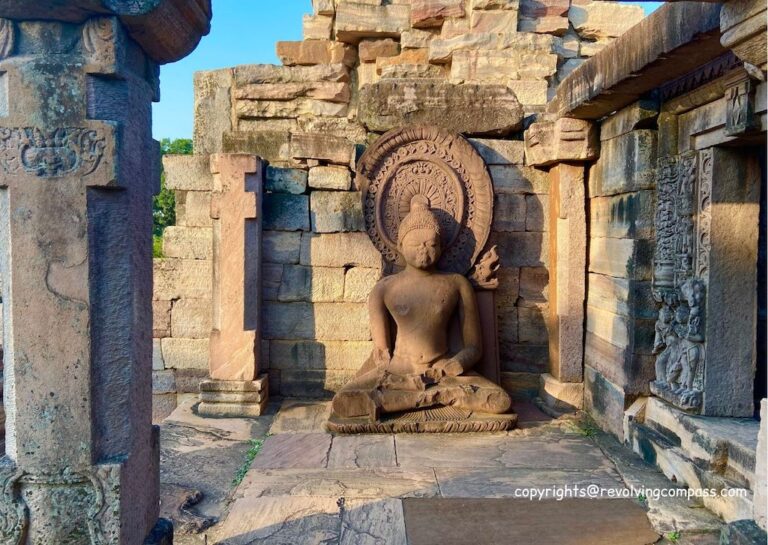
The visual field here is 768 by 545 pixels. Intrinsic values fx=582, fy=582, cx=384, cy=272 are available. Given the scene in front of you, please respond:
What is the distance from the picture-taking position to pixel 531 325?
5633 millimetres

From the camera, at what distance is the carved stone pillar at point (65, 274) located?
7.02 feet

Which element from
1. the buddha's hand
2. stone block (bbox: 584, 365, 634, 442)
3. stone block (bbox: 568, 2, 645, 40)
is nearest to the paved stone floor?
stone block (bbox: 584, 365, 634, 442)

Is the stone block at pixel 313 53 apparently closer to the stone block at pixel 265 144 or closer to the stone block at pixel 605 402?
the stone block at pixel 265 144

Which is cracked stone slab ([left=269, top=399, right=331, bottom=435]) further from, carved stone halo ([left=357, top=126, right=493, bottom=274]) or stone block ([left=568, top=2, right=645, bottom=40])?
stone block ([left=568, top=2, right=645, bottom=40])

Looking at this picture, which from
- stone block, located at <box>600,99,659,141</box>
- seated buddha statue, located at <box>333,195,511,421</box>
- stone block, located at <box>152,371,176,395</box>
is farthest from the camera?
stone block, located at <box>152,371,176,395</box>

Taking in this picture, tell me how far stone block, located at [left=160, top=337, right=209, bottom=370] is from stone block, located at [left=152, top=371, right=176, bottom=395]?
10 centimetres

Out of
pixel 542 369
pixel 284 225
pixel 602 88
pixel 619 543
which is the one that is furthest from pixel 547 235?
pixel 619 543

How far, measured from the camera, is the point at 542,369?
5617 mm

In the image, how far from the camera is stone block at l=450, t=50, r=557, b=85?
22.8ft

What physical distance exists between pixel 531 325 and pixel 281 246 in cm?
253

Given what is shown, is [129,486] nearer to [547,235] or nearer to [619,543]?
[619,543]

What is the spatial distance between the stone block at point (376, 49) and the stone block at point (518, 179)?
259cm

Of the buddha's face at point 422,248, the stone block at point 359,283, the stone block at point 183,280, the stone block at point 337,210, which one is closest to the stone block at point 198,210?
the stone block at point 183,280

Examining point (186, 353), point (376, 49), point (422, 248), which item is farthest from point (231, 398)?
point (376, 49)
